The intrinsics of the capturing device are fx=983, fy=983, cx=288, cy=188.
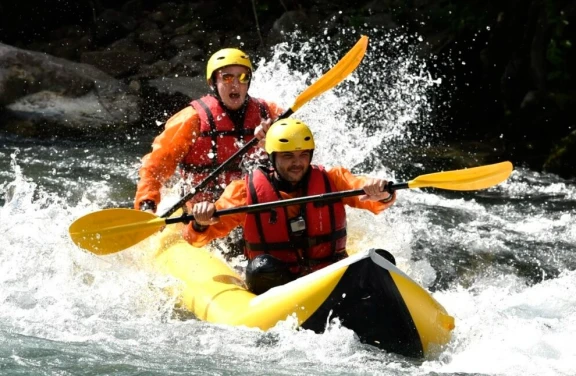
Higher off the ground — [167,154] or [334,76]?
[334,76]

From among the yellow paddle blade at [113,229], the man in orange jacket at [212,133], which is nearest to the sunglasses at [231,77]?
the man in orange jacket at [212,133]

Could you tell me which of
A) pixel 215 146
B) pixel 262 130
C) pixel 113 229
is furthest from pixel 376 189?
pixel 215 146

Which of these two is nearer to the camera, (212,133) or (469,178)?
(469,178)

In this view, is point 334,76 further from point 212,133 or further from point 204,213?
point 204,213

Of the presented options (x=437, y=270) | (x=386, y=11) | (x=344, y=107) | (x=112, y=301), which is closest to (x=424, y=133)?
(x=344, y=107)

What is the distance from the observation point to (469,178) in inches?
213

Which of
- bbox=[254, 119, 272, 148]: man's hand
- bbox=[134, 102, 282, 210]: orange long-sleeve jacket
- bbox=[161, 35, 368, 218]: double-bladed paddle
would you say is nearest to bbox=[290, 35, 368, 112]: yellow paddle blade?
bbox=[161, 35, 368, 218]: double-bladed paddle

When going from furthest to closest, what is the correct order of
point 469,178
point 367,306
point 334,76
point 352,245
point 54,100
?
1. point 54,100
2. point 334,76
3. point 352,245
4. point 469,178
5. point 367,306

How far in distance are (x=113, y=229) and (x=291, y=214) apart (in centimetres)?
110

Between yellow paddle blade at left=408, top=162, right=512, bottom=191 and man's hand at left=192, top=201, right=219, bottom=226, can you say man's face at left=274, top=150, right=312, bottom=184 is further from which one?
yellow paddle blade at left=408, top=162, right=512, bottom=191

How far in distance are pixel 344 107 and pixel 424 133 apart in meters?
0.95

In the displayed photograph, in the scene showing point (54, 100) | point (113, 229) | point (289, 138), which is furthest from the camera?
point (54, 100)

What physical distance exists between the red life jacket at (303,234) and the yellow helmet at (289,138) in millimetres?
209

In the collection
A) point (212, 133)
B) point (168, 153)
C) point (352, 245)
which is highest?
point (212, 133)
